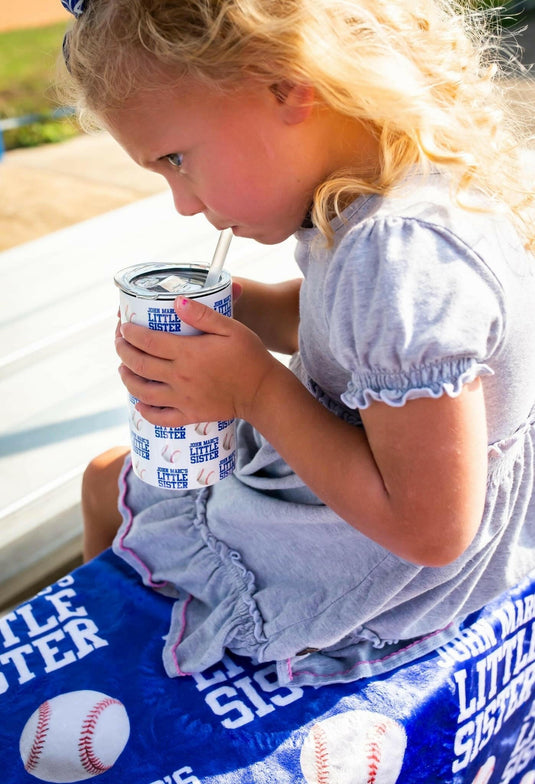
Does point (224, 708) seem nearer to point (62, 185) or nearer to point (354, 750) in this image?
point (354, 750)

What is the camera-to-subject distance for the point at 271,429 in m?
1.07

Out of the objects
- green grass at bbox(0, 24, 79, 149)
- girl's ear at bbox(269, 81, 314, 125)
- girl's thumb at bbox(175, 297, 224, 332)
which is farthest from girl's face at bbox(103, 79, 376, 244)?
green grass at bbox(0, 24, 79, 149)

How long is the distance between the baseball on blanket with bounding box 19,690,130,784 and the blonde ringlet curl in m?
0.71

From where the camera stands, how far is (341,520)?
117 cm

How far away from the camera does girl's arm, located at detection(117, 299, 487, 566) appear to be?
909 mm

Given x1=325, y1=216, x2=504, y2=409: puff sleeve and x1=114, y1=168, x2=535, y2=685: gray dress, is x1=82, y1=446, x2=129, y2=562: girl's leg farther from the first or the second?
x1=325, y1=216, x2=504, y2=409: puff sleeve

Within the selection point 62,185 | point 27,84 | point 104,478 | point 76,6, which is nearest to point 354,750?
point 104,478

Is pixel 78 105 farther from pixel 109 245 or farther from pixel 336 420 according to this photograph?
pixel 109 245

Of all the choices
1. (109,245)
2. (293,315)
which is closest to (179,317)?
(293,315)

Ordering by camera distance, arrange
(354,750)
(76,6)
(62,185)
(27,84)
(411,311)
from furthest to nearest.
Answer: (27,84) < (62,185) < (354,750) < (76,6) < (411,311)

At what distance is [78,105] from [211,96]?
0.28 m

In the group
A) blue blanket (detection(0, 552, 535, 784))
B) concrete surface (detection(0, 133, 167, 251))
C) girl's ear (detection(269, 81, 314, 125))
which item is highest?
girl's ear (detection(269, 81, 314, 125))

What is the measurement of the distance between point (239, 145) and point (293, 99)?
A: 8 cm

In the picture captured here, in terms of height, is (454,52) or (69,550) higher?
(454,52)
